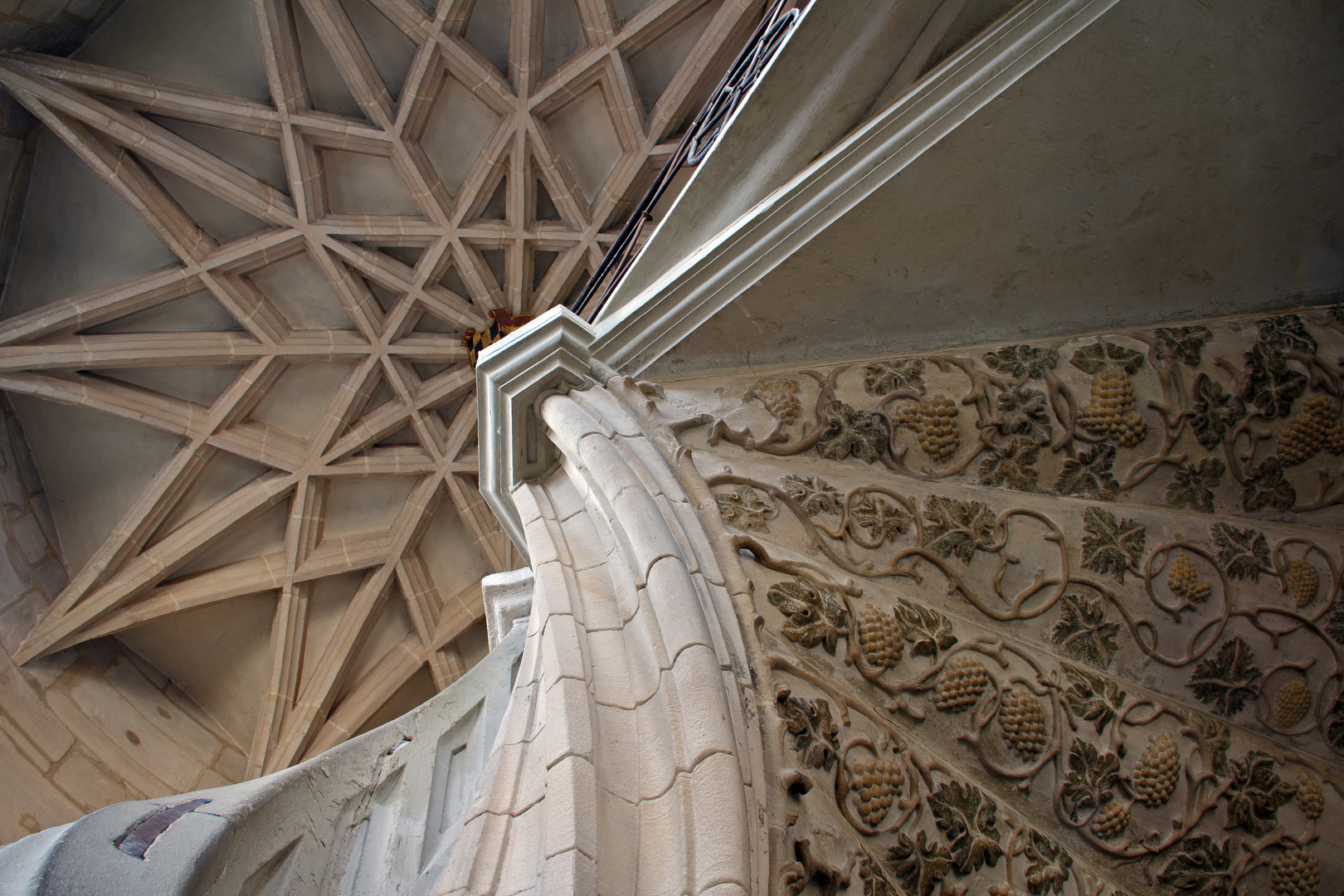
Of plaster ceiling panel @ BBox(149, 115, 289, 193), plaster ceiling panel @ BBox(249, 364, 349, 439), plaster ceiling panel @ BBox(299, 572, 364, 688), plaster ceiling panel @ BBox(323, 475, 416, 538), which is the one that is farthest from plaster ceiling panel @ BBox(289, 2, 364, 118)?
plaster ceiling panel @ BBox(299, 572, 364, 688)

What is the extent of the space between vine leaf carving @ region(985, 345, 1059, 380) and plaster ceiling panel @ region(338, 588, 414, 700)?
23.3 feet

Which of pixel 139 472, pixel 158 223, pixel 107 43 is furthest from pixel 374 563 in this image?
pixel 107 43

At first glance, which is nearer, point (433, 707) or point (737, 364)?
point (433, 707)

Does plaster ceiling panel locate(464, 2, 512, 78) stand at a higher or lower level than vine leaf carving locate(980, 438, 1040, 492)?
higher

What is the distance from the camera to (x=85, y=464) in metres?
7.10

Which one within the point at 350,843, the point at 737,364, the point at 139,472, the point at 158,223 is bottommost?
the point at 350,843

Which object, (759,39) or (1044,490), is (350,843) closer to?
(1044,490)

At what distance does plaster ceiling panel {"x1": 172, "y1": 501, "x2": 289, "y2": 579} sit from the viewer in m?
7.48

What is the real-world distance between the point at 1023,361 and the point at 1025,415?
0.68 ft

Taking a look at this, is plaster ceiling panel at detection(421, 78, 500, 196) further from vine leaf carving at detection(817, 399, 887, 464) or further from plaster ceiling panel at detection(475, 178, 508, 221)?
vine leaf carving at detection(817, 399, 887, 464)

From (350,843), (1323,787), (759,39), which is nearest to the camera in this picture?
(350,843)

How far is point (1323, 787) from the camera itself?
5.70 ft

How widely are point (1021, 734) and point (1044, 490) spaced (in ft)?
2.28

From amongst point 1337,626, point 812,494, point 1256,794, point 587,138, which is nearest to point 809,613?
point 812,494
